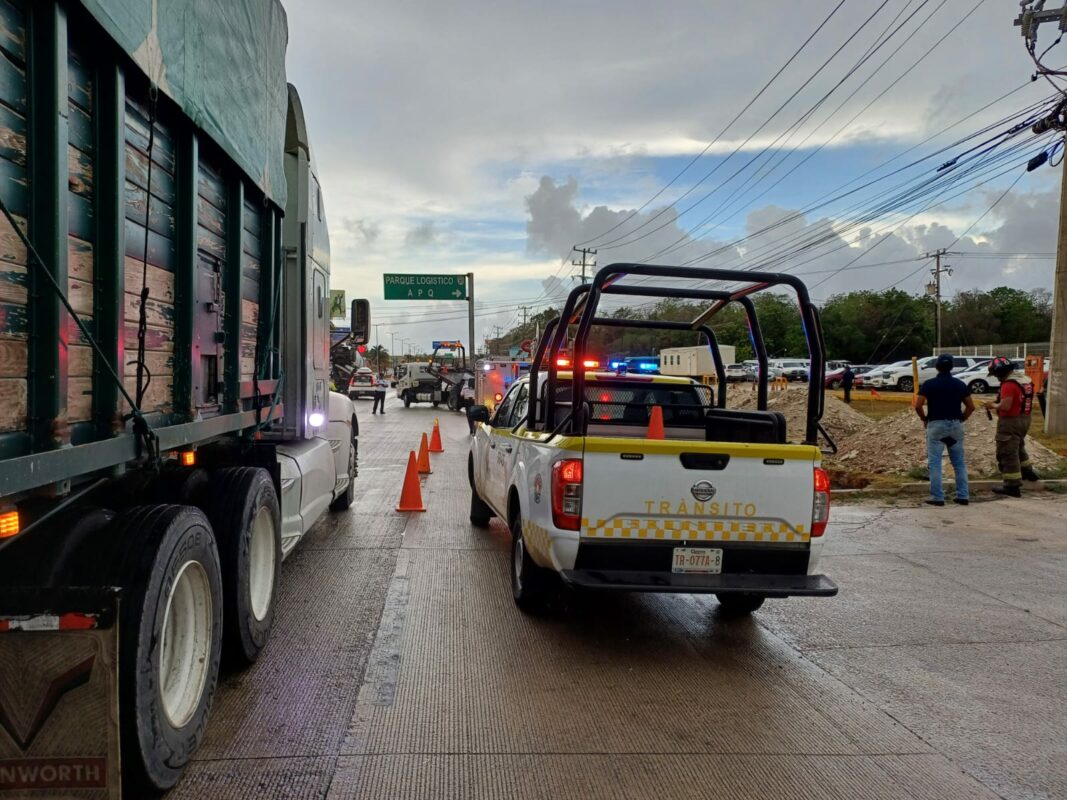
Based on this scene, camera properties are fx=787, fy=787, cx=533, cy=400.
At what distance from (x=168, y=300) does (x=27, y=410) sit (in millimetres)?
1177

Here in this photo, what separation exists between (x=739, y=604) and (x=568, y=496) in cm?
184

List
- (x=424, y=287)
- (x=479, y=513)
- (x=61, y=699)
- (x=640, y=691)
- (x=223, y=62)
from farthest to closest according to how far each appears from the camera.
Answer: (x=424, y=287), (x=479, y=513), (x=640, y=691), (x=223, y=62), (x=61, y=699)

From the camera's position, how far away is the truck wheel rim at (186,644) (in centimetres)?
321

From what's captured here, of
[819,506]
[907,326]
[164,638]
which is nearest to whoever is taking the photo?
[164,638]

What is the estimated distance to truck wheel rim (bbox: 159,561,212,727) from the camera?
3215 mm

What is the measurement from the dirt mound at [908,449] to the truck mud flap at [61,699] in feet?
40.1

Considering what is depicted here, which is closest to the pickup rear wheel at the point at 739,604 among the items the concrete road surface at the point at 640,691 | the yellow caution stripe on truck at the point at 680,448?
the concrete road surface at the point at 640,691

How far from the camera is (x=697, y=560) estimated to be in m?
4.73

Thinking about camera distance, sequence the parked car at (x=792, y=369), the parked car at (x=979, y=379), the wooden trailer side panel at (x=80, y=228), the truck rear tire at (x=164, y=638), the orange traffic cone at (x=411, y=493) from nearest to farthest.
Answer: the wooden trailer side panel at (x=80, y=228), the truck rear tire at (x=164, y=638), the orange traffic cone at (x=411, y=493), the parked car at (x=979, y=379), the parked car at (x=792, y=369)

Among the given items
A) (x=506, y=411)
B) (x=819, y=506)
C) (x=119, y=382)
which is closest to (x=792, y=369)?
(x=506, y=411)

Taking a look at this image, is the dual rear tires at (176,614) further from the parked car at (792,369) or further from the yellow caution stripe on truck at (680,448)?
the parked car at (792,369)

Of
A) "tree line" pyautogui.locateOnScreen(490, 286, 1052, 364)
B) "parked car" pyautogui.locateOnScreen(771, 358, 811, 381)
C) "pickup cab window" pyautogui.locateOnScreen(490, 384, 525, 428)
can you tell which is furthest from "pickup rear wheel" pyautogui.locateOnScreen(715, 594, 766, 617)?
"tree line" pyautogui.locateOnScreen(490, 286, 1052, 364)

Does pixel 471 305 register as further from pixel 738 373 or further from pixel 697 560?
pixel 697 560

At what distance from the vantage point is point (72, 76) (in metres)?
2.54
